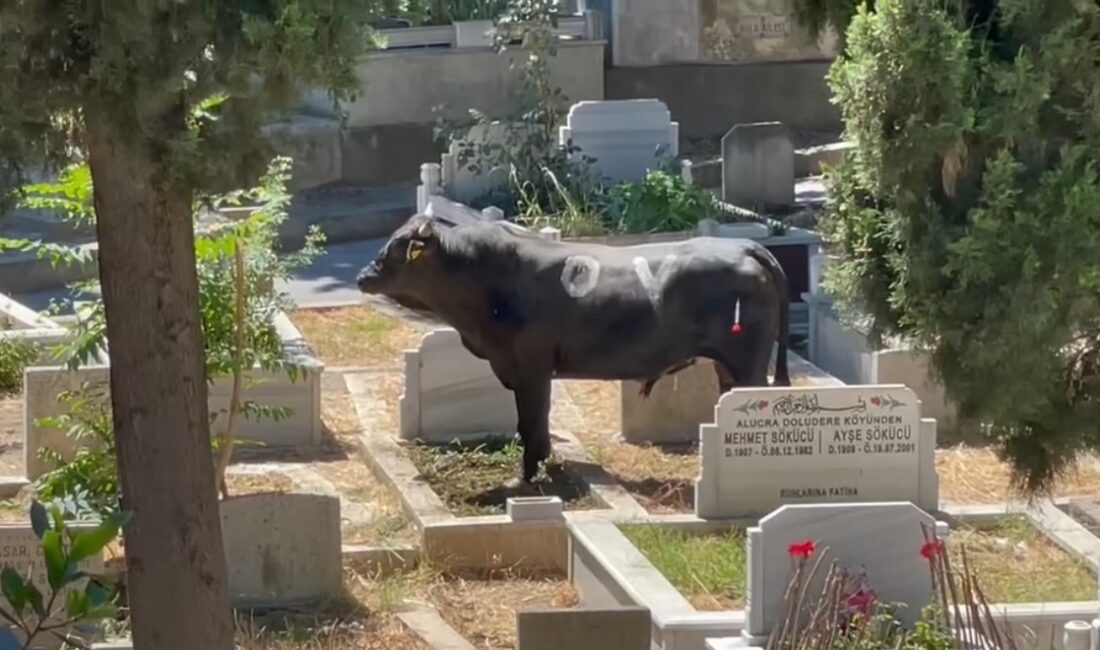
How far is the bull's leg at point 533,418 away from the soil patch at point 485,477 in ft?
0.34

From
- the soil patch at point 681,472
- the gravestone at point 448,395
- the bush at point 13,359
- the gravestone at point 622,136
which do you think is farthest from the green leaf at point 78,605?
the gravestone at point 622,136

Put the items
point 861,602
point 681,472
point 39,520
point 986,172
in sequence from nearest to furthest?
point 39,520
point 986,172
point 861,602
point 681,472

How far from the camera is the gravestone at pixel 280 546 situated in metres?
8.48

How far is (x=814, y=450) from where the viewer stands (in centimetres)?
926

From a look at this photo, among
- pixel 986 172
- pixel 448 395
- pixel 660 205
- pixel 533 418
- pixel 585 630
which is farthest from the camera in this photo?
pixel 660 205

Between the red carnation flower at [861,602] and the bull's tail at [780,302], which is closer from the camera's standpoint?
the red carnation flower at [861,602]

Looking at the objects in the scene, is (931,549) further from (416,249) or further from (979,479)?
(416,249)

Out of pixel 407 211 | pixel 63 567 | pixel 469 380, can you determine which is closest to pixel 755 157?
pixel 407 211

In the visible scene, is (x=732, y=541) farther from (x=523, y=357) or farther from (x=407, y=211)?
(x=407, y=211)

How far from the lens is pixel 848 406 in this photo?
9.23 metres

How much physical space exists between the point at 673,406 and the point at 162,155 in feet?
21.6

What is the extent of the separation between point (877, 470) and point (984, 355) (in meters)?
4.08

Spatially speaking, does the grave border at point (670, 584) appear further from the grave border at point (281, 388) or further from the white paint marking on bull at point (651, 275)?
the grave border at point (281, 388)

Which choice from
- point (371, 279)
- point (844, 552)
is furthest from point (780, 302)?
point (844, 552)
